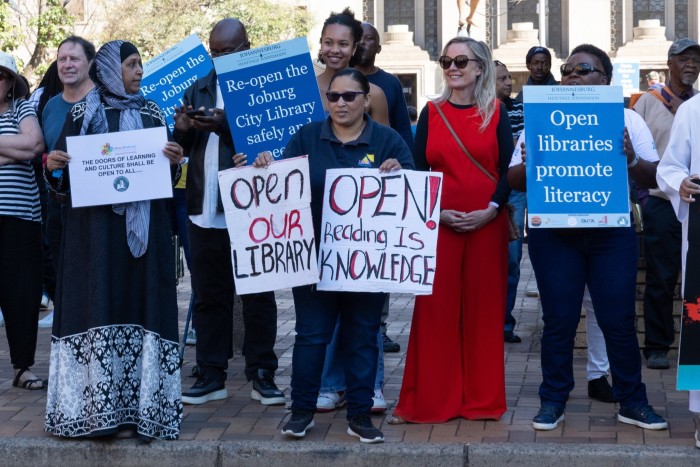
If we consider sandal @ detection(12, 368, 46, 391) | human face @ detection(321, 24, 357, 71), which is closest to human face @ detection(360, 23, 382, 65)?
human face @ detection(321, 24, 357, 71)

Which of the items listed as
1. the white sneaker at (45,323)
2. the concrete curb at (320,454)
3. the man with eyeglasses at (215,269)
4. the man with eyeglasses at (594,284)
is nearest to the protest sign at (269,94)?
the man with eyeglasses at (215,269)

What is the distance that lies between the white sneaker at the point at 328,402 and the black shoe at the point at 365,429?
1.92 feet

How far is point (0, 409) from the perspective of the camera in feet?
24.2

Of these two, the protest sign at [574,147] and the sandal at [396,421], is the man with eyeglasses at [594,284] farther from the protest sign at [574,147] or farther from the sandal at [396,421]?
the sandal at [396,421]

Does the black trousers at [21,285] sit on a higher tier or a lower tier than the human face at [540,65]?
lower

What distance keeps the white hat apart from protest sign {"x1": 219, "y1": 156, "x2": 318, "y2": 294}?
1938 mm

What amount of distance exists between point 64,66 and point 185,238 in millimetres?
1627

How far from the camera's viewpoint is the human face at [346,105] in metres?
6.50

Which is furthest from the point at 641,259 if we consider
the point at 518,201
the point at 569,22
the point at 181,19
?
the point at 569,22

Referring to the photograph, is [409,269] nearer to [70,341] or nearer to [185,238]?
[70,341]

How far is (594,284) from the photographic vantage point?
664 cm

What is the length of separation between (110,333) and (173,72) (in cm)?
302

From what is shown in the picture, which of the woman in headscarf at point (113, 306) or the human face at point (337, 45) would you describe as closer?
the woman in headscarf at point (113, 306)

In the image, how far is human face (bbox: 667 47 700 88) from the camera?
845 cm
